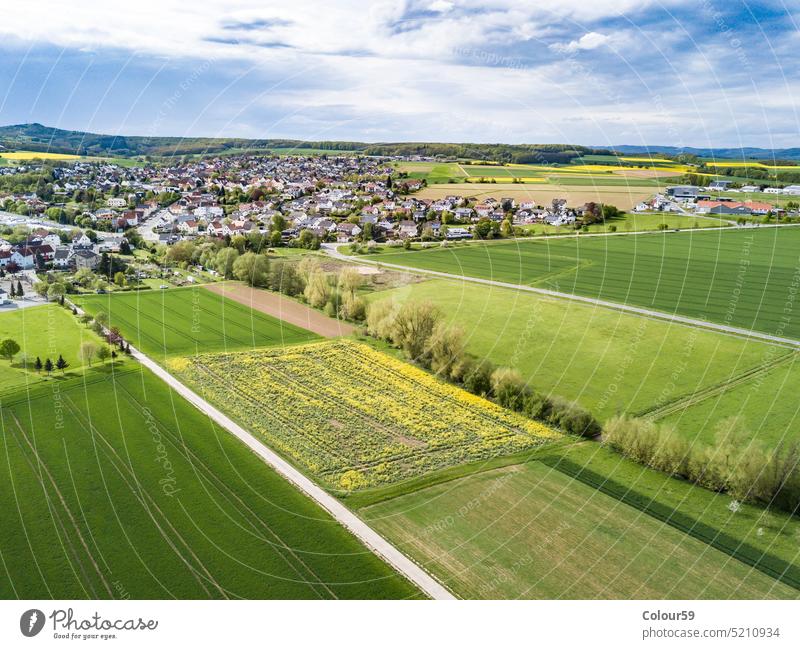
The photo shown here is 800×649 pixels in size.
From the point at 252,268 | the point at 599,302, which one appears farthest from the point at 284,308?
the point at 599,302

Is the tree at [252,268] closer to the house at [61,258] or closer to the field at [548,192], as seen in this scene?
the house at [61,258]

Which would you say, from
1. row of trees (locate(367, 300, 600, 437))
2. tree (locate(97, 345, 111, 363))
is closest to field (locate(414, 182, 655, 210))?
row of trees (locate(367, 300, 600, 437))

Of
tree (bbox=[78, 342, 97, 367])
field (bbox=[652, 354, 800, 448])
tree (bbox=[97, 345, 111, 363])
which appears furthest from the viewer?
tree (bbox=[97, 345, 111, 363])

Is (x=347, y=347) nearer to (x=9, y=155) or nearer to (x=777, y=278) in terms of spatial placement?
(x=9, y=155)

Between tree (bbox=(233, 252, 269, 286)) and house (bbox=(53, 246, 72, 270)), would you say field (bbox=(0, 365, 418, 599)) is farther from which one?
house (bbox=(53, 246, 72, 270))

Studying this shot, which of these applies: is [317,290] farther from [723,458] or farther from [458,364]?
[723,458]

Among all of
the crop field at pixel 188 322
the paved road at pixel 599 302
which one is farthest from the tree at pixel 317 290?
the paved road at pixel 599 302

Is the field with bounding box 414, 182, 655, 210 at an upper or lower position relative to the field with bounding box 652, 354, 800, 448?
upper
